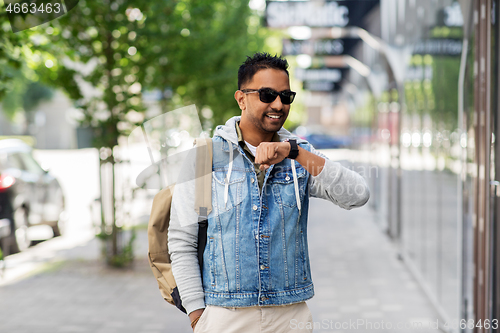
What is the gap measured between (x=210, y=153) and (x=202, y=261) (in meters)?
0.43

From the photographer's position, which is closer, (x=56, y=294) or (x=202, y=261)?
(x=202, y=261)

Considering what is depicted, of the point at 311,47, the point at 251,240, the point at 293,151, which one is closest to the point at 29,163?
the point at 311,47

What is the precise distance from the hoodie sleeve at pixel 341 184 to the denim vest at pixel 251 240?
0.45ft

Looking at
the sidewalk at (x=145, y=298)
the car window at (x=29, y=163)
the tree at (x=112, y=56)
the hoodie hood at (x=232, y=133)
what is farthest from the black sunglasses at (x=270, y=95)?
the car window at (x=29, y=163)

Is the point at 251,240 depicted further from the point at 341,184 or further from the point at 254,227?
the point at 341,184

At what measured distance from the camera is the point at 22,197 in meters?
8.53

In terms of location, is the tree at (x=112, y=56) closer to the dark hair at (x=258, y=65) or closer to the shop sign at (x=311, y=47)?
the shop sign at (x=311, y=47)

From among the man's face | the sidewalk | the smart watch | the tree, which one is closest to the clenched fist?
the smart watch

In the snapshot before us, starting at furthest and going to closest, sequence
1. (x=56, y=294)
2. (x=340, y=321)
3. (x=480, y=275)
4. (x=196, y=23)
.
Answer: (x=196, y=23)
(x=56, y=294)
(x=340, y=321)
(x=480, y=275)

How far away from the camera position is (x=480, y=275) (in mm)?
3652

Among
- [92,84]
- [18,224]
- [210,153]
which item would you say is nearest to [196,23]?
[92,84]

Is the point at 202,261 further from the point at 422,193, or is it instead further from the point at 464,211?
the point at 422,193

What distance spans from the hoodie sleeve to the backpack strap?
0.41m

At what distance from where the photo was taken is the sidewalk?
17.0 ft
